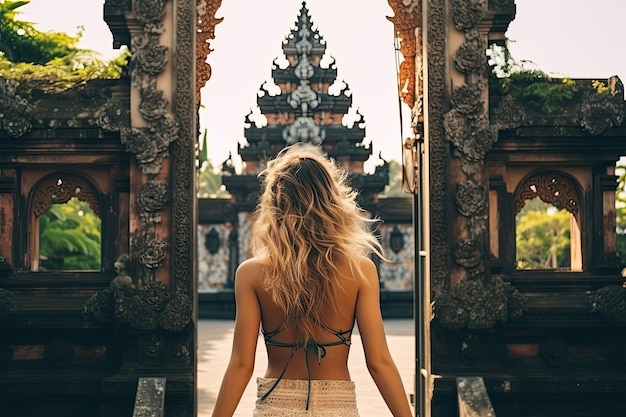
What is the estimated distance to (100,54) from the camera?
37.1 ft

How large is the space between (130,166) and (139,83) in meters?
0.80

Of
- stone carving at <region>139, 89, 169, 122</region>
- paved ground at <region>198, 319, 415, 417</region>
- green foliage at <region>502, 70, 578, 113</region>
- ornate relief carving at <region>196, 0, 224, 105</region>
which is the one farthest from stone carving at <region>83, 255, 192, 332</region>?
green foliage at <region>502, 70, 578, 113</region>

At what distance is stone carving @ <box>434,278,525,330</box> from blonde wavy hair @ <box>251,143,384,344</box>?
5.71 meters

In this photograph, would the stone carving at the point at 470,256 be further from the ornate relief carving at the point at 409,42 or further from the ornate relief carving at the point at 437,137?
the ornate relief carving at the point at 409,42

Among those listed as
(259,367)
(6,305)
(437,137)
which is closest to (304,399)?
(437,137)

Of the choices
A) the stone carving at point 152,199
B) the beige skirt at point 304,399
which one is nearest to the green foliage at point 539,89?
the stone carving at point 152,199

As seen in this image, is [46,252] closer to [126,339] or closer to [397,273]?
[397,273]

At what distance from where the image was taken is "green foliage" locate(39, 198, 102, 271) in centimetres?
2639

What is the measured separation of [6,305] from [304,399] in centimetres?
646

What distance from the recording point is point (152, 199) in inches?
400

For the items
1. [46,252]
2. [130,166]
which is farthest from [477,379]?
[46,252]

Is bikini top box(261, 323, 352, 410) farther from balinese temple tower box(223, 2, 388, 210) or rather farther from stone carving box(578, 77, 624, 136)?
balinese temple tower box(223, 2, 388, 210)

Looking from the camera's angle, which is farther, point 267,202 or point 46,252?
point 46,252

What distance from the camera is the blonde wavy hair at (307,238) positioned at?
446cm
